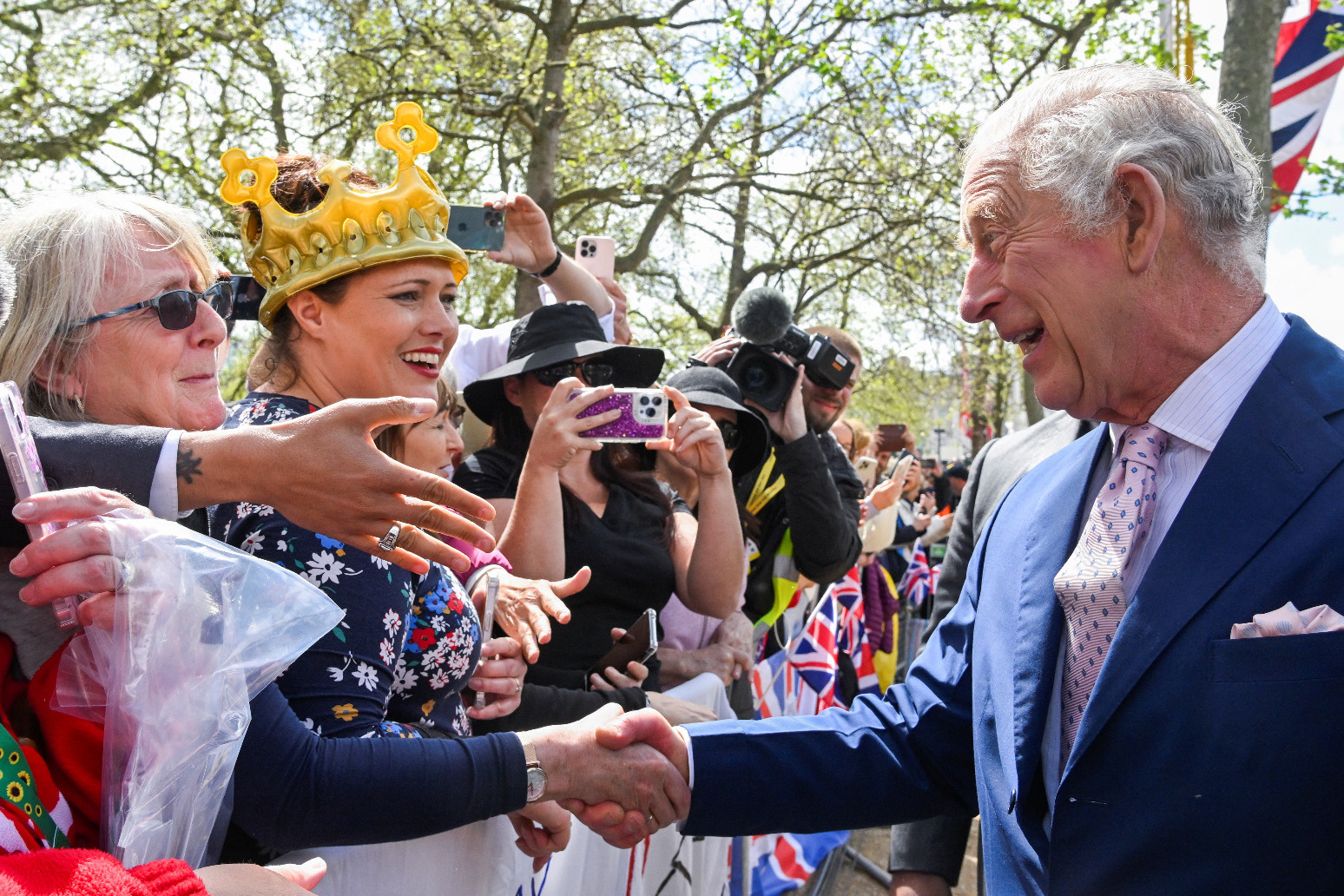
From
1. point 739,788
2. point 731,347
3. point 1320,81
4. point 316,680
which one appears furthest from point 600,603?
point 1320,81

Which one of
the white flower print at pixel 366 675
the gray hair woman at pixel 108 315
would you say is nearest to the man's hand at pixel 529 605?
the white flower print at pixel 366 675

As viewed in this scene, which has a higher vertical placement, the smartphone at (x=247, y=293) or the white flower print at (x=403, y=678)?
the smartphone at (x=247, y=293)

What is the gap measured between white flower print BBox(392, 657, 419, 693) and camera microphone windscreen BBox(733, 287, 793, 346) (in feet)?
8.43

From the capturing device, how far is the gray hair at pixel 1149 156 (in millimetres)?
1821

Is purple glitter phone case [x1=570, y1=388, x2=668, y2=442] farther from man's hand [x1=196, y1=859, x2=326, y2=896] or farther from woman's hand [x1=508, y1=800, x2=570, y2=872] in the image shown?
man's hand [x1=196, y1=859, x2=326, y2=896]

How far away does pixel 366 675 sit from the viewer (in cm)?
175

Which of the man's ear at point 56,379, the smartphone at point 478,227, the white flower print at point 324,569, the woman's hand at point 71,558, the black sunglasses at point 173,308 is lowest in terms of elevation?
the white flower print at point 324,569

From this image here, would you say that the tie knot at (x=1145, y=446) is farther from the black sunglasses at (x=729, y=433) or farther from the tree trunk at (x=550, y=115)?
the tree trunk at (x=550, y=115)

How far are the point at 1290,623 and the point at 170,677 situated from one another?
5.24 feet

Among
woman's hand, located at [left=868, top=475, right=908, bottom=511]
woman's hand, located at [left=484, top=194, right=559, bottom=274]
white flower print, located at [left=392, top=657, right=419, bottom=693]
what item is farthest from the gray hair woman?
woman's hand, located at [left=868, top=475, right=908, bottom=511]

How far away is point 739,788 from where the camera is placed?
220cm

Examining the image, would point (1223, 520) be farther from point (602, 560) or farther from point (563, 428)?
point (602, 560)

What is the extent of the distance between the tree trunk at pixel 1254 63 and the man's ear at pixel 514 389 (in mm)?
4243

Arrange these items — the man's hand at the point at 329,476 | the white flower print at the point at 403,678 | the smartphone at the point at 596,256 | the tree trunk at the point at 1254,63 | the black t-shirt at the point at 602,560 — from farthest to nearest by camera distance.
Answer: the tree trunk at the point at 1254,63 < the smartphone at the point at 596,256 < the black t-shirt at the point at 602,560 < the white flower print at the point at 403,678 < the man's hand at the point at 329,476
